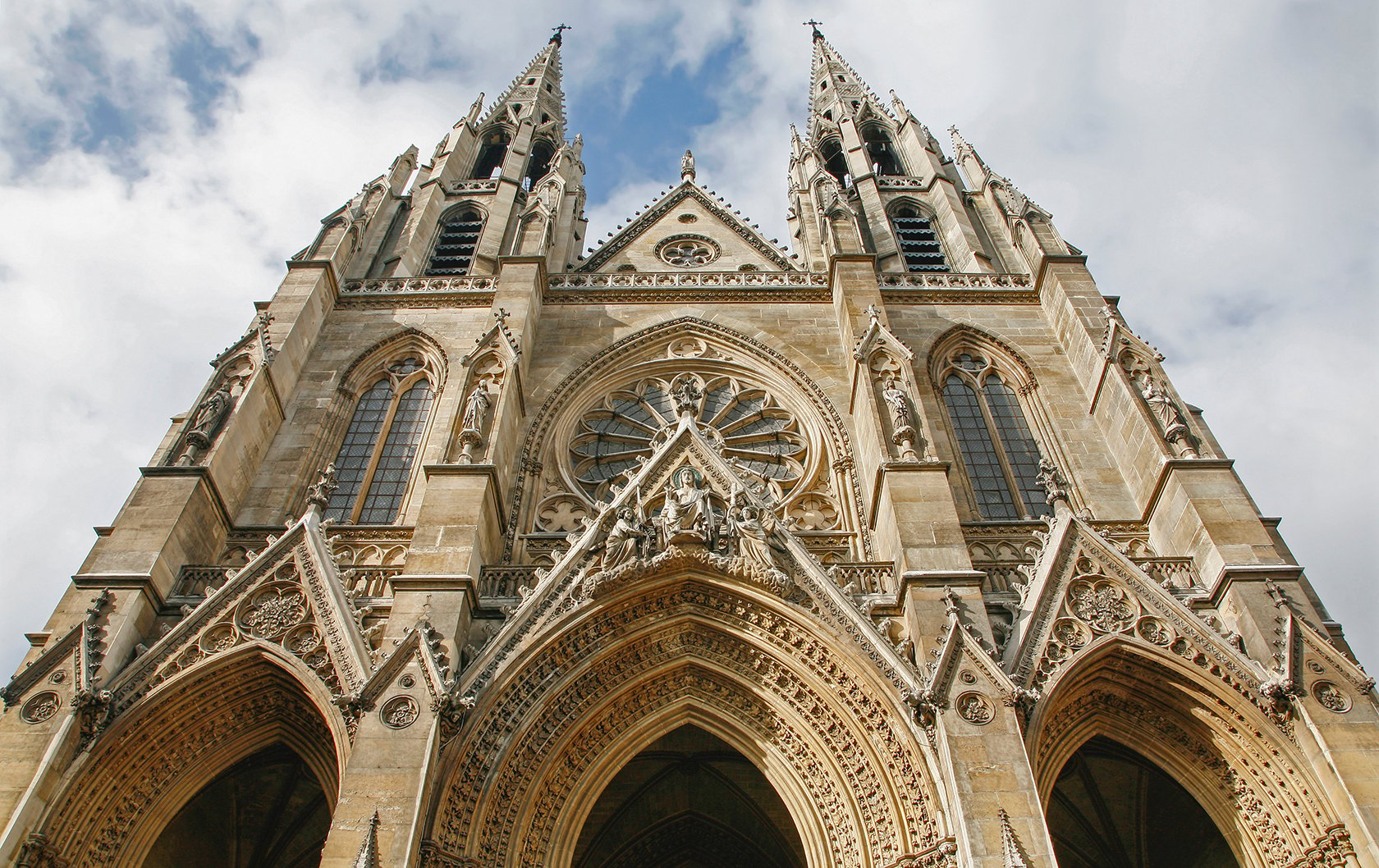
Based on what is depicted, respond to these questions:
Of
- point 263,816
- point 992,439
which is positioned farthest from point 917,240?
point 263,816

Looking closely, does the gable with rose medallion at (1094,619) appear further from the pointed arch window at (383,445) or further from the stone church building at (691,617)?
the pointed arch window at (383,445)

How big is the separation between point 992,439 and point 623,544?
Result: 698cm

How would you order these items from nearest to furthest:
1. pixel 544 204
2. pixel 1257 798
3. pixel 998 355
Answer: pixel 1257 798
pixel 998 355
pixel 544 204

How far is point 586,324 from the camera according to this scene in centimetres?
1741

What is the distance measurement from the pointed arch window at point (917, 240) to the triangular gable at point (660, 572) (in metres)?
9.36

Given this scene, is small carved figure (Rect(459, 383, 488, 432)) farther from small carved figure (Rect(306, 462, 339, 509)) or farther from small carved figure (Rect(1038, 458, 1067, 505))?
small carved figure (Rect(1038, 458, 1067, 505))

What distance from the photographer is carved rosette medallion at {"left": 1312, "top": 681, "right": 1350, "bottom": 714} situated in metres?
9.84

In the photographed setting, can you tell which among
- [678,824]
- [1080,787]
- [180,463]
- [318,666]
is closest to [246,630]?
[318,666]

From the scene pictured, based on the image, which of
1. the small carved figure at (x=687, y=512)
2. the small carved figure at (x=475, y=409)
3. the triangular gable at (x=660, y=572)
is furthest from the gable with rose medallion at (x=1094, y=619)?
the small carved figure at (x=475, y=409)

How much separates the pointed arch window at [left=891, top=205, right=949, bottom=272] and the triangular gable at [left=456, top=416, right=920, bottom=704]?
936cm

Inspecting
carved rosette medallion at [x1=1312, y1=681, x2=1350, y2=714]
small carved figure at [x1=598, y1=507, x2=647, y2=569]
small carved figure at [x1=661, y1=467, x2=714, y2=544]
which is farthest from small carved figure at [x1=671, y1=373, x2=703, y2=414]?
carved rosette medallion at [x1=1312, y1=681, x2=1350, y2=714]

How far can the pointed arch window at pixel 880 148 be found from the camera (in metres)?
26.5

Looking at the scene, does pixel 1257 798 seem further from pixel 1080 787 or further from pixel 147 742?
pixel 147 742

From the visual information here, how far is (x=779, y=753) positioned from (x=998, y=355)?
8905 millimetres
